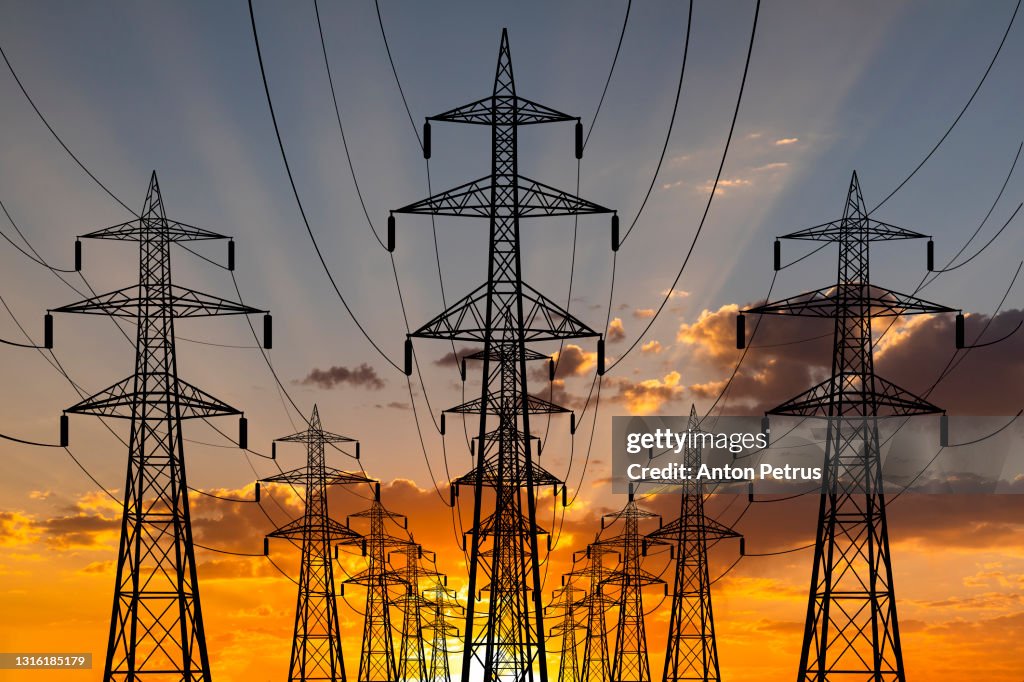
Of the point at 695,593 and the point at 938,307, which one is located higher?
the point at 938,307

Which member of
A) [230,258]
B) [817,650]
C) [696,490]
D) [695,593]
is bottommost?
[817,650]

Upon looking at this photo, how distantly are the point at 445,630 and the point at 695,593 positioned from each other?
39589 millimetres

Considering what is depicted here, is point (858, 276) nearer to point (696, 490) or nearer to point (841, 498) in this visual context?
point (841, 498)

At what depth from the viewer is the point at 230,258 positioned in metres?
42.2

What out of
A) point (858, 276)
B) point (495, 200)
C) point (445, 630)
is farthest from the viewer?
point (445, 630)

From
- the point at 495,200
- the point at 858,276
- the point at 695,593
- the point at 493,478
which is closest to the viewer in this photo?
the point at 495,200

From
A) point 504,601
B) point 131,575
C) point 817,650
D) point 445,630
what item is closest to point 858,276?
point 817,650

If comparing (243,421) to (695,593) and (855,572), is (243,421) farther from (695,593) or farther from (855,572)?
(695,593)

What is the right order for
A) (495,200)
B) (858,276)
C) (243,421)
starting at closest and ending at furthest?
1. (495,200)
2. (243,421)
3. (858,276)

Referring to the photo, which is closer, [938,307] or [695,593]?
[938,307]

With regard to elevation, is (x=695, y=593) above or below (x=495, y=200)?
below

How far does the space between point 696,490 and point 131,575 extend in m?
25.5

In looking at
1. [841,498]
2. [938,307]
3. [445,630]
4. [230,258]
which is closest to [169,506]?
[230,258]

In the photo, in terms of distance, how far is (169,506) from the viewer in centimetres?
3941
